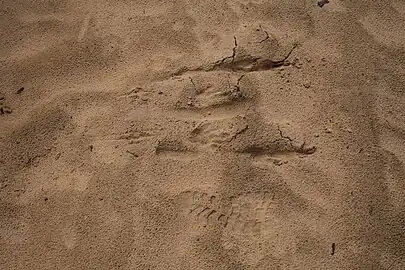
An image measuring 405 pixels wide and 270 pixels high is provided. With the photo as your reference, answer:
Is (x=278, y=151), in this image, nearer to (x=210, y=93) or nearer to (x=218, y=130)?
(x=218, y=130)

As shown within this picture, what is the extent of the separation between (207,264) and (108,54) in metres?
0.94

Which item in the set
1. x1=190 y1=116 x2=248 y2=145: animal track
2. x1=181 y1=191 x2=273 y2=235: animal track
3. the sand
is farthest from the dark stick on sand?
x1=181 y1=191 x2=273 y2=235: animal track

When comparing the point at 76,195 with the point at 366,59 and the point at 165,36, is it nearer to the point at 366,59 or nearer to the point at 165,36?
the point at 165,36

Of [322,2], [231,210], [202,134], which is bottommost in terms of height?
[231,210]

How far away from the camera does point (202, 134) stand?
1.76m

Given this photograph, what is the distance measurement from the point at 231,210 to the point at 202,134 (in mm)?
311

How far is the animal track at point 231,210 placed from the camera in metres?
1.61

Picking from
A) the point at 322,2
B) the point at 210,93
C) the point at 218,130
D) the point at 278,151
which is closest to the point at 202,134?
the point at 218,130

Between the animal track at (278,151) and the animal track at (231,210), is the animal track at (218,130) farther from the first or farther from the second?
the animal track at (231,210)

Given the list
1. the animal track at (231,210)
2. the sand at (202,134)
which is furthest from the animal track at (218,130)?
the animal track at (231,210)

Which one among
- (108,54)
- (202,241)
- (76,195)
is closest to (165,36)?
(108,54)

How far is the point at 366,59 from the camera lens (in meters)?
1.88

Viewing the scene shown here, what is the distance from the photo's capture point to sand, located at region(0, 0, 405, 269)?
1607 mm

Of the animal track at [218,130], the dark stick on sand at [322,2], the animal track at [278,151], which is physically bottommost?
the animal track at [278,151]
